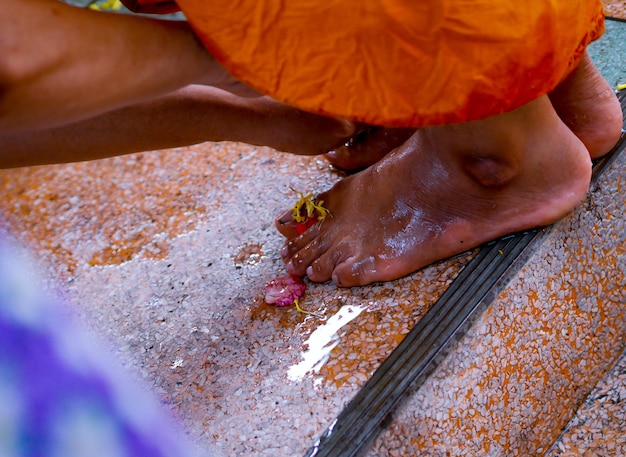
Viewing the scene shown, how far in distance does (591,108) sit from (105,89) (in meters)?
0.92

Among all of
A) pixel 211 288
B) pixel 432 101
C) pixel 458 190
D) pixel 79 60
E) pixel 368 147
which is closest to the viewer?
pixel 79 60

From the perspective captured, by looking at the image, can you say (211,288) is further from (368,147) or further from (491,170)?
(491,170)

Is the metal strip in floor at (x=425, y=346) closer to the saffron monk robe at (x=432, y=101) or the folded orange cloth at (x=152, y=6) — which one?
the saffron monk robe at (x=432, y=101)

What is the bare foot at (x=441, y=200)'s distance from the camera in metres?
1.22

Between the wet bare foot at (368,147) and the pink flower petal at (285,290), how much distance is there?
327mm

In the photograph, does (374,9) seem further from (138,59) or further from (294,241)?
(294,241)

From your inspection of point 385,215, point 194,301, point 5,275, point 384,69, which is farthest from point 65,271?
point 384,69

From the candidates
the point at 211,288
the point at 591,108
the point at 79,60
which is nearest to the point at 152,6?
the point at 79,60

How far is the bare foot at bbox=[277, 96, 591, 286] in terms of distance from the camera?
1217mm

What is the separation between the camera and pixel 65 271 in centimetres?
153

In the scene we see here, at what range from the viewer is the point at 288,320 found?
1.31m

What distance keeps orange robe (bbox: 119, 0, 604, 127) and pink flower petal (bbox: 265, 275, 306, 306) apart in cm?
46

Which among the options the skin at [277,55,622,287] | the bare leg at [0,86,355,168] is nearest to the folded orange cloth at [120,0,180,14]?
the bare leg at [0,86,355,168]

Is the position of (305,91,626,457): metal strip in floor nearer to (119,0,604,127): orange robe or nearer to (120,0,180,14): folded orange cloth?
(119,0,604,127): orange robe
